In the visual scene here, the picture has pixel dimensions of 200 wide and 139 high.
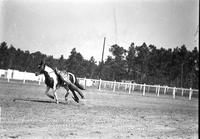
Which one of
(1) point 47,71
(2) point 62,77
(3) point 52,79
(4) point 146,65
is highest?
(4) point 146,65

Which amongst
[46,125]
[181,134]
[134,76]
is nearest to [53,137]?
[46,125]

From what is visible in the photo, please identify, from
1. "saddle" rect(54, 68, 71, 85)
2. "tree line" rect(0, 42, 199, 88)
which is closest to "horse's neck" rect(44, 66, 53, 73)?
"saddle" rect(54, 68, 71, 85)

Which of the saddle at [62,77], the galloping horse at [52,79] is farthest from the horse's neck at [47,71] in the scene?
the saddle at [62,77]

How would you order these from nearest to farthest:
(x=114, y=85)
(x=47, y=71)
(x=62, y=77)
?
(x=47, y=71), (x=62, y=77), (x=114, y=85)

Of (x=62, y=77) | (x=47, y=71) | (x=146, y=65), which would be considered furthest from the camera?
(x=146, y=65)

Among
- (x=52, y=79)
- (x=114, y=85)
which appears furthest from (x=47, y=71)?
(x=114, y=85)

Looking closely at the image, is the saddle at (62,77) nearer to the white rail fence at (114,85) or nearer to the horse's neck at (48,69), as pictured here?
the horse's neck at (48,69)

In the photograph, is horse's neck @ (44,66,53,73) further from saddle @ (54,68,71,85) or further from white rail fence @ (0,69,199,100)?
white rail fence @ (0,69,199,100)

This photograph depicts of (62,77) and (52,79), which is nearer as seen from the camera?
(52,79)

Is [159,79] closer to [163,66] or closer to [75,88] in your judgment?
[163,66]

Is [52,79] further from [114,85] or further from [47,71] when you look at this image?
[114,85]

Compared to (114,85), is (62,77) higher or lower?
higher

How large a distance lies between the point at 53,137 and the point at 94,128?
163cm

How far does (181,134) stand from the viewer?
7457mm
